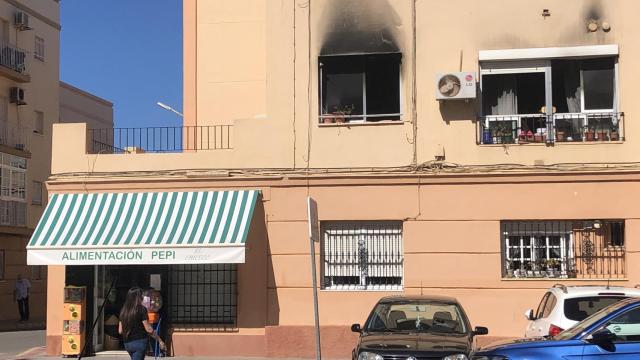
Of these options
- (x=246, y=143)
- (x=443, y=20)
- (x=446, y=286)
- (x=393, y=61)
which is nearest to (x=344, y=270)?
(x=446, y=286)

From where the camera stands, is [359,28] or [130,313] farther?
[359,28]

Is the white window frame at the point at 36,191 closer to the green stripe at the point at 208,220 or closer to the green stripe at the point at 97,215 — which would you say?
the green stripe at the point at 97,215

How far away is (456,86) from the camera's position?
47.2 feet

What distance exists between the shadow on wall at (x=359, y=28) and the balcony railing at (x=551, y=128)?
2.45m

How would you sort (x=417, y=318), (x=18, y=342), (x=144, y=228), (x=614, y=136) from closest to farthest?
(x=417, y=318)
(x=614, y=136)
(x=144, y=228)
(x=18, y=342)

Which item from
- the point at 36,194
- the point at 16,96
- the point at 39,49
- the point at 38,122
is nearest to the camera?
the point at 16,96

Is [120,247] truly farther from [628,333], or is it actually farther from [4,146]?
[4,146]

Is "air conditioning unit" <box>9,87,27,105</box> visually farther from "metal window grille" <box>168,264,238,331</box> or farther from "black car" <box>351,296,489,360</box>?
"black car" <box>351,296,489,360</box>

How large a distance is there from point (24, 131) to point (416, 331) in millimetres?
24380

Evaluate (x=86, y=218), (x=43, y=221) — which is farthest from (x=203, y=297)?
(x=43, y=221)

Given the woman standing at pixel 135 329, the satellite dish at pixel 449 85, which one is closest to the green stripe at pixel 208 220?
the woman standing at pixel 135 329

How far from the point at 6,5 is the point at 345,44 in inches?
778

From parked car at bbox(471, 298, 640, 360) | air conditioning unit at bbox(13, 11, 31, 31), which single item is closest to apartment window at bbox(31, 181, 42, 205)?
air conditioning unit at bbox(13, 11, 31, 31)

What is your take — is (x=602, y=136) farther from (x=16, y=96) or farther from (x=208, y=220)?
(x=16, y=96)
